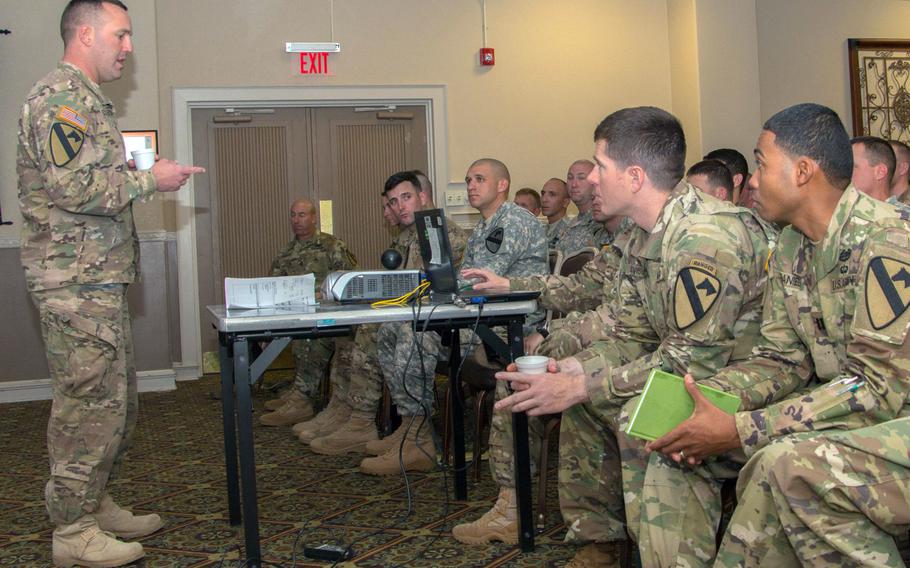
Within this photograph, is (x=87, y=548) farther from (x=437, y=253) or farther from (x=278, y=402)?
(x=278, y=402)

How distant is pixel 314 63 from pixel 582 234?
8.40ft

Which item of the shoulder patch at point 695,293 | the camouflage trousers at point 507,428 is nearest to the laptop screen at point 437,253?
the camouflage trousers at point 507,428

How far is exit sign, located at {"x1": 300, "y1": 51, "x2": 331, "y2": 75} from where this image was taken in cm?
644

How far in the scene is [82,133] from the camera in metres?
2.52

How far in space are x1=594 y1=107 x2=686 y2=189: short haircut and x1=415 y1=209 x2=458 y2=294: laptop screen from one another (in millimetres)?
714

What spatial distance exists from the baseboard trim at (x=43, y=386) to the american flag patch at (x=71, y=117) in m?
3.60

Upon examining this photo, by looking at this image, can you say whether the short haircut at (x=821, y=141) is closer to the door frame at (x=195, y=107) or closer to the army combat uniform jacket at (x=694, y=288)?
the army combat uniform jacket at (x=694, y=288)

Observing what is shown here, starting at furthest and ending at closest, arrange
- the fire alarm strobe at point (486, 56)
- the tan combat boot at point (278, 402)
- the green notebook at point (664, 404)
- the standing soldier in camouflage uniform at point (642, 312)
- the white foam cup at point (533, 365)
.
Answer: the fire alarm strobe at point (486, 56)
the tan combat boot at point (278, 402)
the white foam cup at point (533, 365)
the standing soldier in camouflage uniform at point (642, 312)
the green notebook at point (664, 404)

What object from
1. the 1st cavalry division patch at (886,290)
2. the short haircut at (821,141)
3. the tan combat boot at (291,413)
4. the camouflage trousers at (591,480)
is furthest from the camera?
the tan combat boot at (291,413)

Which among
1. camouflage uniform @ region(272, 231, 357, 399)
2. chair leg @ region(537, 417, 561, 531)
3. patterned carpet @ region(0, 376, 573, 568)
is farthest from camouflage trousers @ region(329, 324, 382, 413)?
chair leg @ region(537, 417, 561, 531)

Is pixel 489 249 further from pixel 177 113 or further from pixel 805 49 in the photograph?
pixel 805 49

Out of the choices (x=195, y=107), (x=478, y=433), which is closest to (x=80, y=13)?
(x=478, y=433)

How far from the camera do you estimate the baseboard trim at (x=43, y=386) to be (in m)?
5.89

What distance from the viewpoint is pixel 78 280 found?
252 cm
